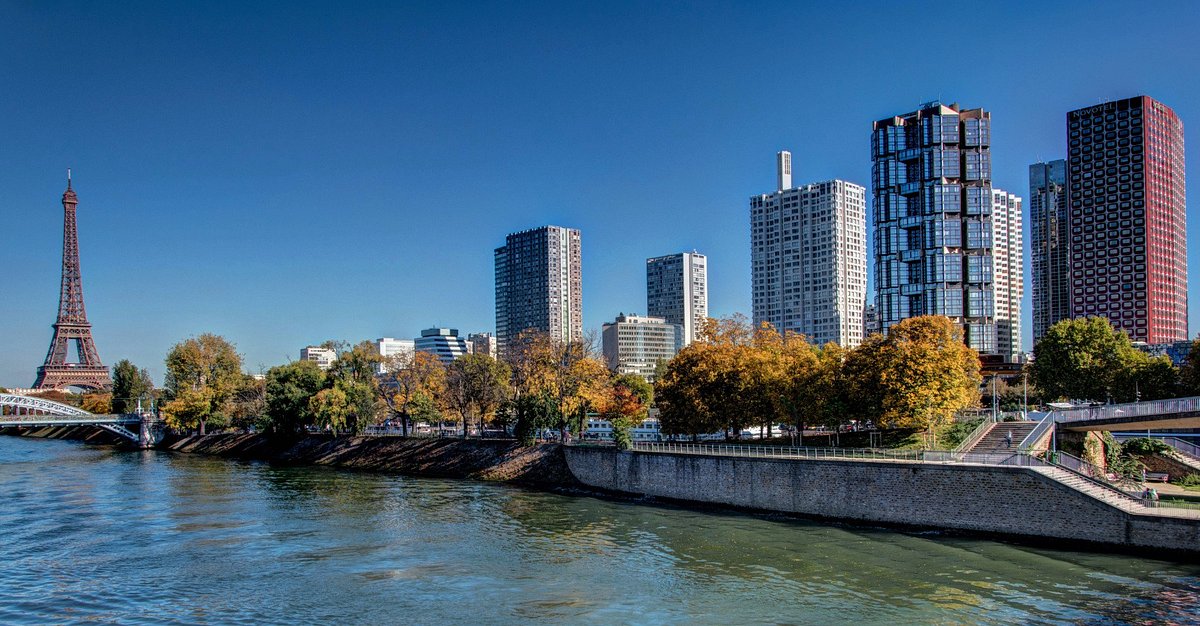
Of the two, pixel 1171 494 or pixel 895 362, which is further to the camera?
pixel 895 362

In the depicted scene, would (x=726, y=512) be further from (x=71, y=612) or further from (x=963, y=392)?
(x=71, y=612)

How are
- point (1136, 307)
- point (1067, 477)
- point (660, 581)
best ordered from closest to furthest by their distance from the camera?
point (660, 581)
point (1067, 477)
point (1136, 307)

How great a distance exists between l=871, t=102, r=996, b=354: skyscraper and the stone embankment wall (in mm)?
63342

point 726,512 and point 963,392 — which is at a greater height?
point 963,392

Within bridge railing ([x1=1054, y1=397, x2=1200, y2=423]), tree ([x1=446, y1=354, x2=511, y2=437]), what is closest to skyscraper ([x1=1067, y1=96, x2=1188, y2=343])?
bridge railing ([x1=1054, y1=397, x2=1200, y2=423])

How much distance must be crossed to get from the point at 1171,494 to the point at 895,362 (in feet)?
53.3

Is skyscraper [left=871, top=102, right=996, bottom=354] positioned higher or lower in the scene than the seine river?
higher

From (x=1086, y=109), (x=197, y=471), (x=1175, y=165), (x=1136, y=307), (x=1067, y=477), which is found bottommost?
(x=197, y=471)

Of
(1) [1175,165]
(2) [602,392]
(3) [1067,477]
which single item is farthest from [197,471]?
(1) [1175,165]

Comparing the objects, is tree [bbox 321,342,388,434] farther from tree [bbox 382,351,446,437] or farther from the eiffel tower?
the eiffel tower

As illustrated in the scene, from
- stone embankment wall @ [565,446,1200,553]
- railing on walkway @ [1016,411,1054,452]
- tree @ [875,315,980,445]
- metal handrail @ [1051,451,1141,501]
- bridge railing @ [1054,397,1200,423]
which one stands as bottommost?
stone embankment wall @ [565,446,1200,553]

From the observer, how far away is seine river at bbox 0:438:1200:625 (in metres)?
31.1

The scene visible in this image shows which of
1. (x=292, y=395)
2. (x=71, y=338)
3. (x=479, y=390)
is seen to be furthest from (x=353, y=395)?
(x=71, y=338)

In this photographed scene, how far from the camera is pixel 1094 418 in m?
54.9
